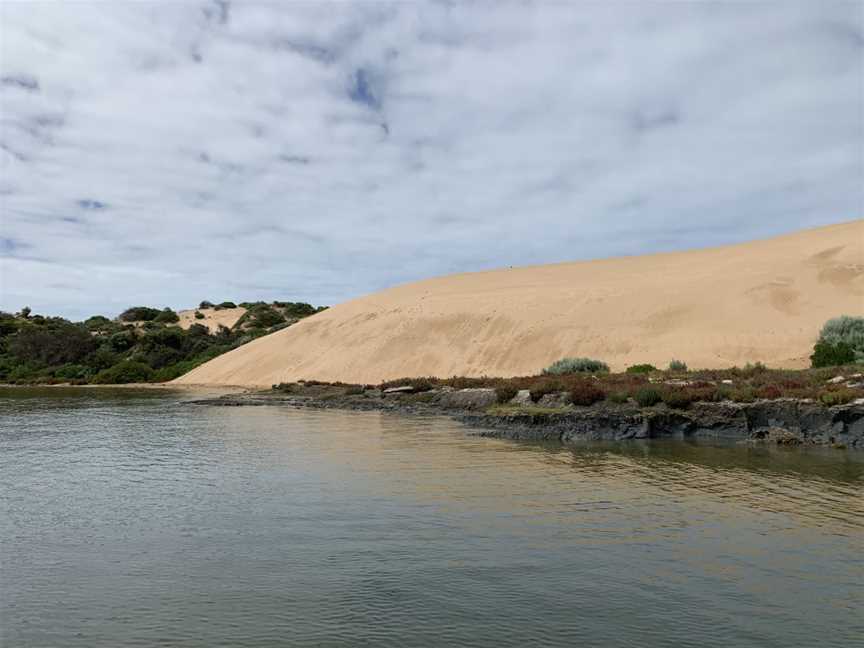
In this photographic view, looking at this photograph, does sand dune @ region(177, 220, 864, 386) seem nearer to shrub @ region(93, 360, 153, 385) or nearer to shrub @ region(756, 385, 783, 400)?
shrub @ region(93, 360, 153, 385)

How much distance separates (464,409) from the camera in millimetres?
29094

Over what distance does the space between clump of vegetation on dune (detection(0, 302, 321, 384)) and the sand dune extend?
25.6ft

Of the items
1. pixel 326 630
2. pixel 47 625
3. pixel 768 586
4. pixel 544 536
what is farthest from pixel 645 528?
pixel 47 625

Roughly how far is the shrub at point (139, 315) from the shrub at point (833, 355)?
94.9 meters

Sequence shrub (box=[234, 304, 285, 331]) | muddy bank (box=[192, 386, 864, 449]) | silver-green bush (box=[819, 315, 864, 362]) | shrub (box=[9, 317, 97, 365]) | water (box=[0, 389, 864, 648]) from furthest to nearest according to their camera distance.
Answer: shrub (box=[234, 304, 285, 331]), shrub (box=[9, 317, 97, 365]), silver-green bush (box=[819, 315, 864, 362]), muddy bank (box=[192, 386, 864, 449]), water (box=[0, 389, 864, 648])

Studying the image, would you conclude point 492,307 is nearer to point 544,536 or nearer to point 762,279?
point 762,279

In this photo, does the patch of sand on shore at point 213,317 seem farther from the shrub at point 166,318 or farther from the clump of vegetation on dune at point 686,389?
the clump of vegetation on dune at point 686,389

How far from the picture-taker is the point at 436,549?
365 inches

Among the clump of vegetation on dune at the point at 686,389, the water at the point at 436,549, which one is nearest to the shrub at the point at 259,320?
the clump of vegetation on dune at the point at 686,389

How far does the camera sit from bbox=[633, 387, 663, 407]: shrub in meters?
22.4

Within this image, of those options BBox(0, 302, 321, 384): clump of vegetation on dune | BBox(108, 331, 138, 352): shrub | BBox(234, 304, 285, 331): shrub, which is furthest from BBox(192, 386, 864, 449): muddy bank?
BBox(234, 304, 285, 331): shrub

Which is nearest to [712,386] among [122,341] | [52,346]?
[52,346]

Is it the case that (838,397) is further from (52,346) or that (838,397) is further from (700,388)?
(52,346)

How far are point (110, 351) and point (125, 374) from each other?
13140mm
